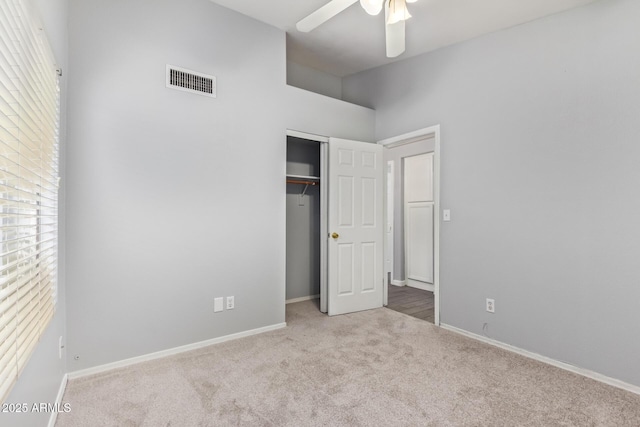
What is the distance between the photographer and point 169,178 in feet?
8.81

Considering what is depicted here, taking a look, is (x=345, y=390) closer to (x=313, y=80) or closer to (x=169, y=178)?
(x=169, y=178)

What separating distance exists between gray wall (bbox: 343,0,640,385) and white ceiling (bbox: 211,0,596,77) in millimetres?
146

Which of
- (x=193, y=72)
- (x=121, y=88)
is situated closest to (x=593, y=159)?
(x=193, y=72)

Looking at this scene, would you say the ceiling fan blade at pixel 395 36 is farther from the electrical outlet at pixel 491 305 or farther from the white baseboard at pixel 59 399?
the white baseboard at pixel 59 399

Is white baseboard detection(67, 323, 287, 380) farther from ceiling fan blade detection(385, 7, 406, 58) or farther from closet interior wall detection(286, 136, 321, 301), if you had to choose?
ceiling fan blade detection(385, 7, 406, 58)

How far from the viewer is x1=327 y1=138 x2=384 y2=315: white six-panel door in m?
3.77

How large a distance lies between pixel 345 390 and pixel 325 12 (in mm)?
2414

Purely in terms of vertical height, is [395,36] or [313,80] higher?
[313,80]

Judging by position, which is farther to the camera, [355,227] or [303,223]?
[303,223]

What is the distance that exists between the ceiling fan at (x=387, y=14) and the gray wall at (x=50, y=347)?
142 cm

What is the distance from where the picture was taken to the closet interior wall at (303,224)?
4.27 metres

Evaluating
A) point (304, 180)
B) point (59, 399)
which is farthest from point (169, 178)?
point (304, 180)

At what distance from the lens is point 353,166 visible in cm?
391

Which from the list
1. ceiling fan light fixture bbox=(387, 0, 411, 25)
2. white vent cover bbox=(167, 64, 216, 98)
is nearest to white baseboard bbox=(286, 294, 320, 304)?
white vent cover bbox=(167, 64, 216, 98)
